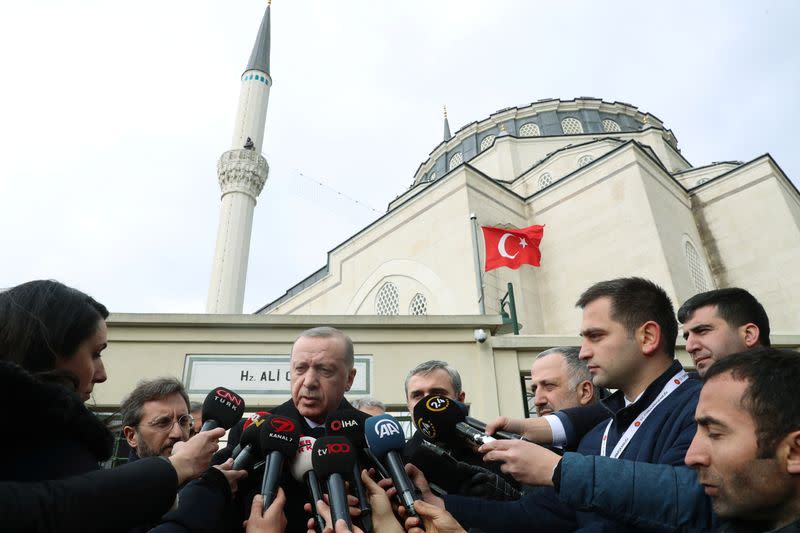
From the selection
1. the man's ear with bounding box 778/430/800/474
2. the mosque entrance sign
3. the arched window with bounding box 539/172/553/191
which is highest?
the arched window with bounding box 539/172/553/191

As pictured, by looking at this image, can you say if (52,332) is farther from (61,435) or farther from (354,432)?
(354,432)

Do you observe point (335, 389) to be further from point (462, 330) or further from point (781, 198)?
point (781, 198)

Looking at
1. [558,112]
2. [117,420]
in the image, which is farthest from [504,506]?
[558,112]

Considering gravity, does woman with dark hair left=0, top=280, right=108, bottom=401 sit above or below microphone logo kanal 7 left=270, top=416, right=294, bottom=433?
above

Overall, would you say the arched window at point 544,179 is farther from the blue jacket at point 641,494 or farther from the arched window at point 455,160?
the blue jacket at point 641,494

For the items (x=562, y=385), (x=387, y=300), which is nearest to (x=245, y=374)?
(x=562, y=385)

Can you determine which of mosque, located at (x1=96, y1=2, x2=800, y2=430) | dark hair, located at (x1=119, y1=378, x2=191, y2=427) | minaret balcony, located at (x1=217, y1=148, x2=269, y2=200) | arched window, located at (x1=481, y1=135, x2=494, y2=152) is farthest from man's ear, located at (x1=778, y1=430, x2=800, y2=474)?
arched window, located at (x1=481, y1=135, x2=494, y2=152)

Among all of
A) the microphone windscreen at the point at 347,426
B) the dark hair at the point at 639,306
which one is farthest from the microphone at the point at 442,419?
the dark hair at the point at 639,306

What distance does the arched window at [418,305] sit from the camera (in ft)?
59.8

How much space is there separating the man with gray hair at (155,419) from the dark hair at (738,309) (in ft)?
9.14

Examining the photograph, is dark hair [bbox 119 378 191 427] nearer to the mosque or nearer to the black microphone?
the black microphone

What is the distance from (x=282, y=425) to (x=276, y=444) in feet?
0.24

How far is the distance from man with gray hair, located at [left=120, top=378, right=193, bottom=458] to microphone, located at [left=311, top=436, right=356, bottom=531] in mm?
1365

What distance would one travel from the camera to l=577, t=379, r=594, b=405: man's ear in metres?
3.26
